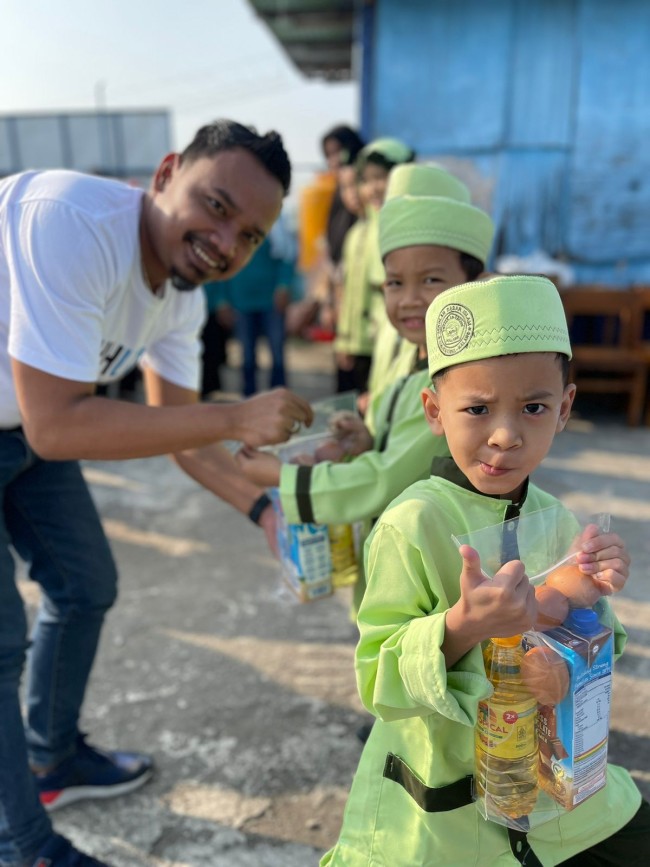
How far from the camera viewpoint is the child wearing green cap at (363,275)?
165 inches

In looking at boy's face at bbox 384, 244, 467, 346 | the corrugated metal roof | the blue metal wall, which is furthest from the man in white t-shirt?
the corrugated metal roof

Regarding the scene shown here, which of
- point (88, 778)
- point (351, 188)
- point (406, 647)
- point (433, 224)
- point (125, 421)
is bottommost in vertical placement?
point (88, 778)

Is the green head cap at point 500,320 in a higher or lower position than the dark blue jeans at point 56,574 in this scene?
higher

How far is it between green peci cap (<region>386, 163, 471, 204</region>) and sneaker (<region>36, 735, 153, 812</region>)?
6.65 feet

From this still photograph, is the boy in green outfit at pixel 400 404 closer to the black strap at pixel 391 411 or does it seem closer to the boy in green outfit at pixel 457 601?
the black strap at pixel 391 411

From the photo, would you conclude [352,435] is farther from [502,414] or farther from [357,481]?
[502,414]

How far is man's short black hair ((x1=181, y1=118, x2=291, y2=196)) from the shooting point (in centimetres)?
203

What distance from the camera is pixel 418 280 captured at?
1.95 metres

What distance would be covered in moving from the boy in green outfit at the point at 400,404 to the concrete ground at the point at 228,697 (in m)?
0.52

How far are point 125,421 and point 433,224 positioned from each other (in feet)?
3.14

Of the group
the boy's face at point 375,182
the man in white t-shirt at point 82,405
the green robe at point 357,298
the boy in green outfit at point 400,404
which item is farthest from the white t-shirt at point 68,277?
the green robe at point 357,298

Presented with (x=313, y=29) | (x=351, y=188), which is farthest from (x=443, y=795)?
(x=313, y=29)

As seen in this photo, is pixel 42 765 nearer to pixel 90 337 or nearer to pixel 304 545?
pixel 304 545

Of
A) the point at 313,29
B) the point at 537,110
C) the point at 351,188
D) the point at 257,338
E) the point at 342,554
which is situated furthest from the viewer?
the point at 313,29
